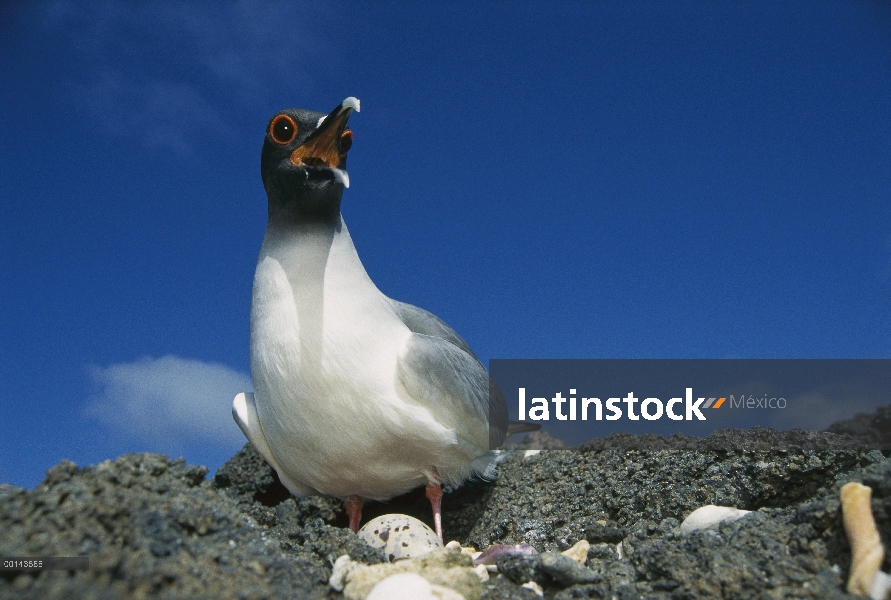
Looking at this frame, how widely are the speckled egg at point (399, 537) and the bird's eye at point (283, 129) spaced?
3.08 metres

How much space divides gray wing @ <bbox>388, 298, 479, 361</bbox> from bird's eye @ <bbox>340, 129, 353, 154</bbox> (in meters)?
1.54

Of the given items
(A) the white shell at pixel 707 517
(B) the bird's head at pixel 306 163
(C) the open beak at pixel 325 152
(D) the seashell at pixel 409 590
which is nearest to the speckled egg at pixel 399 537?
(D) the seashell at pixel 409 590

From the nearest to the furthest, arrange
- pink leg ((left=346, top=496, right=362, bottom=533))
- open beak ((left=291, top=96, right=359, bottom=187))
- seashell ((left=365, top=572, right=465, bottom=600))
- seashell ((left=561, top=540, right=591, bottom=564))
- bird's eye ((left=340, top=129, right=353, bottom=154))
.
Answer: seashell ((left=365, top=572, right=465, bottom=600))
seashell ((left=561, top=540, right=591, bottom=564))
open beak ((left=291, top=96, right=359, bottom=187))
bird's eye ((left=340, top=129, right=353, bottom=154))
pink leg ((left=346, top=496, right=362, bottom=533))

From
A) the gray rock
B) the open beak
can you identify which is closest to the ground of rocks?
the gray rock

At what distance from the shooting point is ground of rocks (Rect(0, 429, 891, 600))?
285cm

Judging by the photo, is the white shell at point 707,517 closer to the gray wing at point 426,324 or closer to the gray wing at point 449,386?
the gray wing at point 449,386

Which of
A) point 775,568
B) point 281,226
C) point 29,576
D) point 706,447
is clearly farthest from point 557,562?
point 281,226

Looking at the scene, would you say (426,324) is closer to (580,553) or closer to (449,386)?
(449,386)

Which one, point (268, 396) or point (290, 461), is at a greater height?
point (268, 396)

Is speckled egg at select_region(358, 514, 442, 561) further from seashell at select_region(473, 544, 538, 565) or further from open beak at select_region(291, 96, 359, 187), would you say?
open beak at select_region(291, 96, 359, 187)

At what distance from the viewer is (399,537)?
485cm

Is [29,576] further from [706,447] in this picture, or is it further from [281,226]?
[706,447]

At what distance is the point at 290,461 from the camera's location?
573 centimetres

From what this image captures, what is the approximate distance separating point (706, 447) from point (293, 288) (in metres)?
3.80
